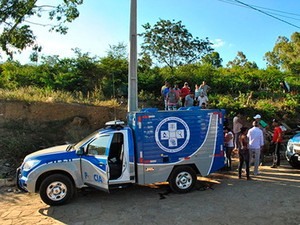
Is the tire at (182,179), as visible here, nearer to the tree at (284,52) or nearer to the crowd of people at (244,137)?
the crowd of people at (244,137)

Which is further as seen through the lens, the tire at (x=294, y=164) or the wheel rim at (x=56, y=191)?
the tire at (x=294, y=164)

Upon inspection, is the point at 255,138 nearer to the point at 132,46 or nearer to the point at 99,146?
the point at 99,146

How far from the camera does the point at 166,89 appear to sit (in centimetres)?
1427

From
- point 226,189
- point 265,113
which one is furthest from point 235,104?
point 226,189

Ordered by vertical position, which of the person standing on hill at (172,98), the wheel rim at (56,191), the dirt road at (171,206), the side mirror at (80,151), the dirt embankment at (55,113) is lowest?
the dirt road at (171,206)

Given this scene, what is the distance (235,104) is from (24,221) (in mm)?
11856

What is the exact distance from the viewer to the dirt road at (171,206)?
6504 mm

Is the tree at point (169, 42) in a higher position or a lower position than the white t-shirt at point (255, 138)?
higher

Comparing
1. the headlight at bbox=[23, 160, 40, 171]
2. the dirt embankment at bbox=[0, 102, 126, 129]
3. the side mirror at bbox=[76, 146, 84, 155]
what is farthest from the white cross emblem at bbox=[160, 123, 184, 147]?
the dirt embankment at bbox=[0, 102, 126, 129]

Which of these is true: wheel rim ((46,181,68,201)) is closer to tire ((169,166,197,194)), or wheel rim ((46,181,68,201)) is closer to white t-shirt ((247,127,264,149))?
tire ((169,166,197,194))

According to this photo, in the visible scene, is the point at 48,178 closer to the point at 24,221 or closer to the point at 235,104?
the point at 24,221

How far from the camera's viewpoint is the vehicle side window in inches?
306

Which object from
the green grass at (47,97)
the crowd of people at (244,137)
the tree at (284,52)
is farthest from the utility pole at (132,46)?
the tree at (284,52)

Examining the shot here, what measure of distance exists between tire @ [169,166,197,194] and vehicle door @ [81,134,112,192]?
69.3 inches
